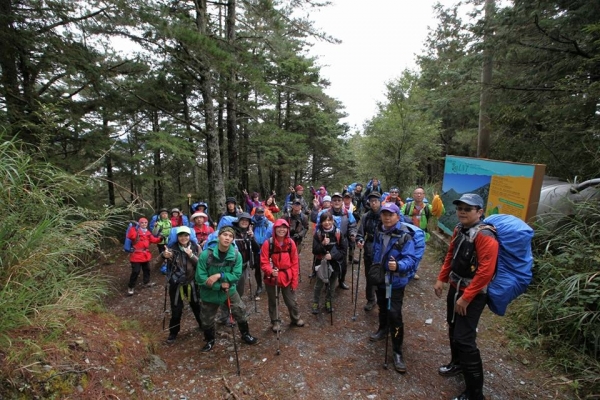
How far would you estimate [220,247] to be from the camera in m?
4.23

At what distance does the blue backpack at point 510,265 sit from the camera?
2.96m

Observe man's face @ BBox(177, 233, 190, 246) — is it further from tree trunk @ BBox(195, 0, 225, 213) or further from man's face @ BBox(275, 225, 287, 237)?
tree trunk @ BBox(195, 0, 225, 213)

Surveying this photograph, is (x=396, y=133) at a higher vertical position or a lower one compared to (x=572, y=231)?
higher

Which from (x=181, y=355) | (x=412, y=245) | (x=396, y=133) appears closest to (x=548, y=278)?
(x=412, y=245)

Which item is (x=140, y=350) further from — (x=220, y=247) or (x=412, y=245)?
(x=412, y=245)

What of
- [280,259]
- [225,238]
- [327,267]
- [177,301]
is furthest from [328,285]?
[177,301]

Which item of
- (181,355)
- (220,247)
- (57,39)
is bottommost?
(181,355)

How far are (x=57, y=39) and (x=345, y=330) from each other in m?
9.22

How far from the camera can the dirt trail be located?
3.54 meters

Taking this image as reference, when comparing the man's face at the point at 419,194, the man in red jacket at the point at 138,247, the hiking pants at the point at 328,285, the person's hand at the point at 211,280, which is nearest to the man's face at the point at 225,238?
the person's hand at the point at 211,280

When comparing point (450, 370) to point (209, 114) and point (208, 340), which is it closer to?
point (208, 340)

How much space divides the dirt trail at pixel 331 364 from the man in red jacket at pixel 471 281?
2.11 ft

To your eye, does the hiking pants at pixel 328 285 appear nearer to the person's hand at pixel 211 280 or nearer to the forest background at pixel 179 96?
the person's hand at pixel 211 280

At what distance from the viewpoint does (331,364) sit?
13.5 ft
